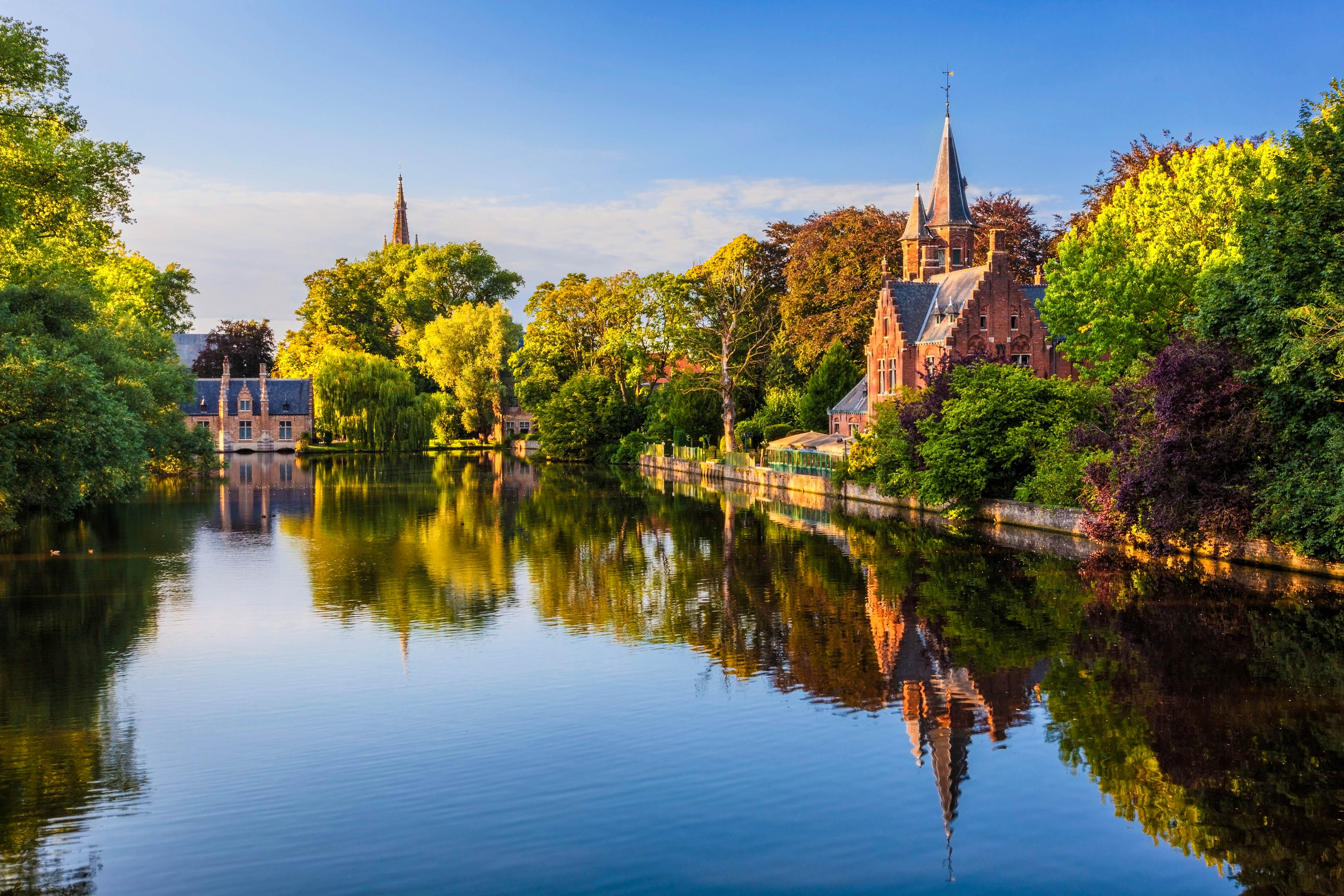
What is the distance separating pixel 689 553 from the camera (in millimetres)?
27750

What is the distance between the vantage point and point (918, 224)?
179ft

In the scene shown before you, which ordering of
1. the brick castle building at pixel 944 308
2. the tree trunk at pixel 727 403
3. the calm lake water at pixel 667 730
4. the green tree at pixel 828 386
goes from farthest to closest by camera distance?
the tree trunk at pixel 727 403
the green tree at pixel 828 386
the brick castle building at pixel 944 308
the calm lake water at pixel 667 730

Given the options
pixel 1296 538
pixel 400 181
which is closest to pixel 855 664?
pixel 1296 538

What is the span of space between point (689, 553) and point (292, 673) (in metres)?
13.7

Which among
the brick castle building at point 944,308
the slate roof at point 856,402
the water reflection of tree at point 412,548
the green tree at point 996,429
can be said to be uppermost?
the brick castle building at point 944,308

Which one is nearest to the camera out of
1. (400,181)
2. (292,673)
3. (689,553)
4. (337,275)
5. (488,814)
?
(488,814)

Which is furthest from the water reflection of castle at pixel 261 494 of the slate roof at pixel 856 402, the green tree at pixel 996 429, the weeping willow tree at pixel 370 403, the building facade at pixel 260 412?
the slate roof at pixel 856 402

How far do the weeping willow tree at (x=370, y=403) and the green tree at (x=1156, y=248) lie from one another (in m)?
56.6

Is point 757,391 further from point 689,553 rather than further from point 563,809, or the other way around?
point 563,809

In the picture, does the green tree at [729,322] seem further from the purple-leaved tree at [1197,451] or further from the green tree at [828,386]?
the purple-leaved tree at [1197,451]

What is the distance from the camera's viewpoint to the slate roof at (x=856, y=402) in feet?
175

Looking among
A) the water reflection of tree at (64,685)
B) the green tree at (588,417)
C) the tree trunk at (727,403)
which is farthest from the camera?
the green tree at (588,417)

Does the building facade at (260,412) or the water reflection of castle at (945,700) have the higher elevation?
the building facade at (260,412)

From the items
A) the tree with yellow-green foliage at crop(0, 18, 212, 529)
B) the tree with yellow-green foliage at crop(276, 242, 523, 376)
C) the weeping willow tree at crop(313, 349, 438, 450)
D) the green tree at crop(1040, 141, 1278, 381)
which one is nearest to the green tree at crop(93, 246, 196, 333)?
the tree with yellow-green foliage at crop(0, 18, 212, 529)
